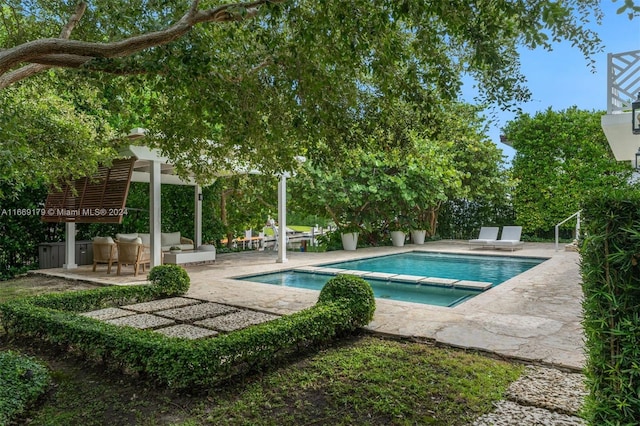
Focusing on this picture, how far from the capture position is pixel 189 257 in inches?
478

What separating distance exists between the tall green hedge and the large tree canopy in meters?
1.35

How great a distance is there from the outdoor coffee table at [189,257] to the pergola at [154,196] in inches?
43.9

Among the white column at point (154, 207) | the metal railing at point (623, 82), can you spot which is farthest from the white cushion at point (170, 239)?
the metal railing at point (623, 82)

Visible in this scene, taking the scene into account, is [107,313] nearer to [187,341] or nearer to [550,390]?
[187,341]

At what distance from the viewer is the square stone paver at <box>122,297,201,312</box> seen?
Answer: 6675mm

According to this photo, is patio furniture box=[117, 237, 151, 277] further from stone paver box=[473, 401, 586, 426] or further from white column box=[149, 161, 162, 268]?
stone paver box=[473, 401, 586, 426]

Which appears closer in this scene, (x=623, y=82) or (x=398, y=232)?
(x=623, y=82)

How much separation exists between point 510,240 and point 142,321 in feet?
48.2

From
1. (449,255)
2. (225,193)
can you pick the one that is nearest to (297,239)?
(225,193)

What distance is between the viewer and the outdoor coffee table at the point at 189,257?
11.8 meters

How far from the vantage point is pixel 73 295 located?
6.51m

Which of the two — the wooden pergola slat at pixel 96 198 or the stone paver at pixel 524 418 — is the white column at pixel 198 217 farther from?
the stone paver at pixel 524 418

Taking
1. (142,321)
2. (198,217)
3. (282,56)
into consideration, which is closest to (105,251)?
(198,217)

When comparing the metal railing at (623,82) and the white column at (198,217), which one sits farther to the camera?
the white column at (198,217)
